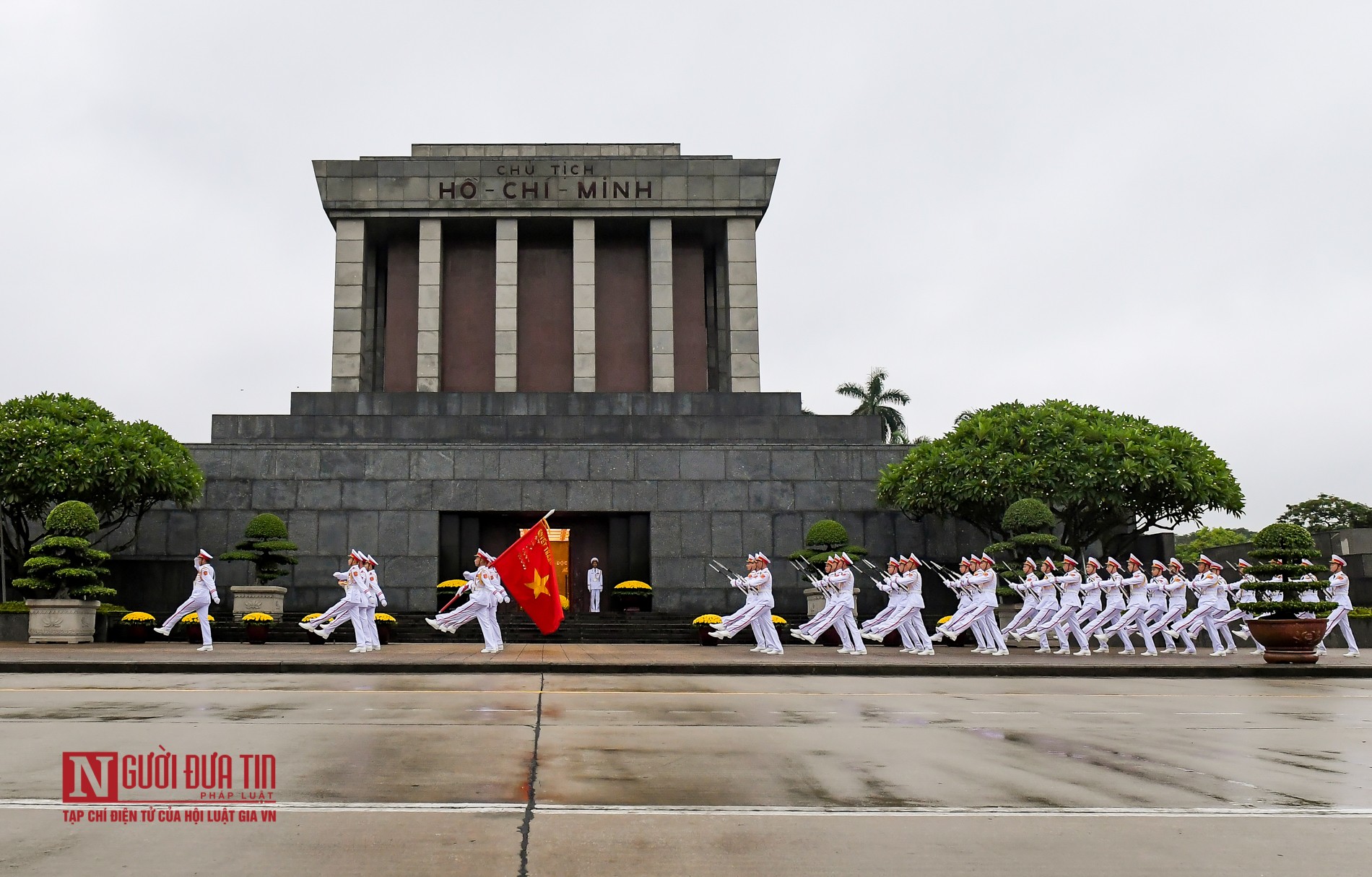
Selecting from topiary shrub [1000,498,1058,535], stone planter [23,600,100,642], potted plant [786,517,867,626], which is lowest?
stone planter [23,600,100,642]

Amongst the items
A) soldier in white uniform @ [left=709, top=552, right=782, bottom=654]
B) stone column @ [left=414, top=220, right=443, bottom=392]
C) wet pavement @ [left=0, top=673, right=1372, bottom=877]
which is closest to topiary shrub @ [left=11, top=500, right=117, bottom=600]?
wet pavement @ [left=0, top=673, right=1372, bottom=877]

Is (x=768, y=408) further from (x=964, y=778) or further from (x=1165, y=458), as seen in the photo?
(x=964, y=778)

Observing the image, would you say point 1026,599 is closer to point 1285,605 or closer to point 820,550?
point 1285,605

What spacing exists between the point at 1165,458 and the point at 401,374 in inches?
969

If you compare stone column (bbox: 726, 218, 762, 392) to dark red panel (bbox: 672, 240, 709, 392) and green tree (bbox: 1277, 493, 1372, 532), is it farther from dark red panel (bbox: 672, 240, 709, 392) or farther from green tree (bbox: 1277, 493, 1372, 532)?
green tree (bbox: 1277, 493, 1372, 532)

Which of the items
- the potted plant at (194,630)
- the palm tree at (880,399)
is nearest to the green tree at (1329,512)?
the palm tree at (880,399)

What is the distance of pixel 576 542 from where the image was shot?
1220 inches

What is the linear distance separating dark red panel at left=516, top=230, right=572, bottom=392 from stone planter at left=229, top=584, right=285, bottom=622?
1396 centimetres

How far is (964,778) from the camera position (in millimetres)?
7277

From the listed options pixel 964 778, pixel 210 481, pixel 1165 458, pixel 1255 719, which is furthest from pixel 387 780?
pixel 210 481

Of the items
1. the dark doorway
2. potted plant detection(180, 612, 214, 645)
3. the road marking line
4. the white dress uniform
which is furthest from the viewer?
the dark doorway

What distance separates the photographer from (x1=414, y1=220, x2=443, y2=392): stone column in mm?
36375

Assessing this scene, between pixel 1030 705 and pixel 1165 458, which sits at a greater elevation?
pixel 1165 458

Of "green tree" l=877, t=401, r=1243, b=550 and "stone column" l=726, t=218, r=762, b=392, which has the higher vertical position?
"stone column" l=726, t=218, r=762, b=392
